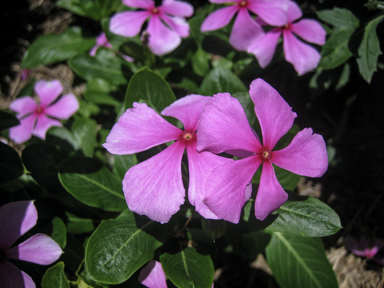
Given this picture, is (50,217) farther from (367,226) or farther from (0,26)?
(0,26)

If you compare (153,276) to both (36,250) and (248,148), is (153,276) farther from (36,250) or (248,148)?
(248,148)

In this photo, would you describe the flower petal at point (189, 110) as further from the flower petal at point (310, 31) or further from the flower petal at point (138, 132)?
the flower petal at point (310, 31)

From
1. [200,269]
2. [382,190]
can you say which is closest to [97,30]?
[200,269]

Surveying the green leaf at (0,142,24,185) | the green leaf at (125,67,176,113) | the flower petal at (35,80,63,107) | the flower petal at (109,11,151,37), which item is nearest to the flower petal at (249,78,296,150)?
the green leaf at (125,67,176,113)

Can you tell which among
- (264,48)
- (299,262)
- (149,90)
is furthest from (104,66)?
(299,262)

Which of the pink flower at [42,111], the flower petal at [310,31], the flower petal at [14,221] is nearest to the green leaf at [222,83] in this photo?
the flower petal at [310,31]
